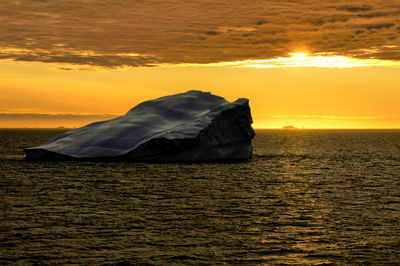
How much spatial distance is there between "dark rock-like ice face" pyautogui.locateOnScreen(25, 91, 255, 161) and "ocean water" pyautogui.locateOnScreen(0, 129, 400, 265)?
19.4 feet

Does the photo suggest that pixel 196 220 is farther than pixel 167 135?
No

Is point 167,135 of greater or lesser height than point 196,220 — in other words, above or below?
above

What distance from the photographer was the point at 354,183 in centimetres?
2605

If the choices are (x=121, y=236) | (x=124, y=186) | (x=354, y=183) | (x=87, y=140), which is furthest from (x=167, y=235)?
(x=87, y=140)

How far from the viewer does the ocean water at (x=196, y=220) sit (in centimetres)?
1095

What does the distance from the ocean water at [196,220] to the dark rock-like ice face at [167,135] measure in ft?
19.4

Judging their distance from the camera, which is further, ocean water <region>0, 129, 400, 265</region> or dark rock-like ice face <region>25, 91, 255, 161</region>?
dark rock-like ice face <region>25, 91, 255, 161</region>

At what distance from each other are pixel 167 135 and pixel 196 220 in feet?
59.3

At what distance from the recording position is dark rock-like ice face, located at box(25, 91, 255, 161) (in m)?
33.4

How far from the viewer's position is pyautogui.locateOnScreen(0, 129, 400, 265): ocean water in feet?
35.9

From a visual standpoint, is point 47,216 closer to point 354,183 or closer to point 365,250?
point 365,250

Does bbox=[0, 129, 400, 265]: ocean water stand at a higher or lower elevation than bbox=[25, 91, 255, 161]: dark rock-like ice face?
lower

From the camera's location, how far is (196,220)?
14.8 meters

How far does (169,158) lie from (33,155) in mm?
11070
